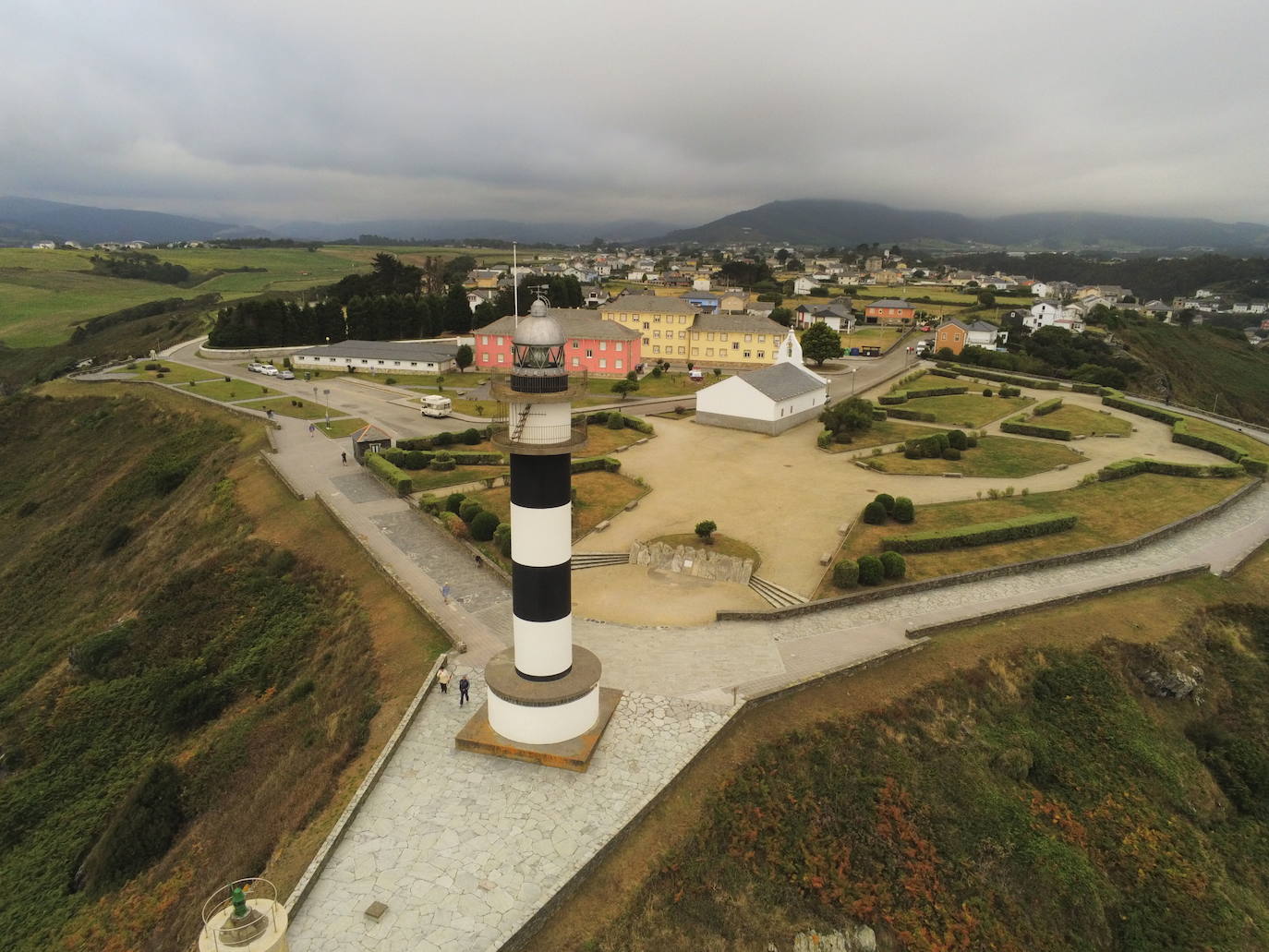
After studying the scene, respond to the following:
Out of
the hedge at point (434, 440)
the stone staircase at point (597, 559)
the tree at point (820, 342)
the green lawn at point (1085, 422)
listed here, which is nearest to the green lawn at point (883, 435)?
the green lawn at point (1085, 422)

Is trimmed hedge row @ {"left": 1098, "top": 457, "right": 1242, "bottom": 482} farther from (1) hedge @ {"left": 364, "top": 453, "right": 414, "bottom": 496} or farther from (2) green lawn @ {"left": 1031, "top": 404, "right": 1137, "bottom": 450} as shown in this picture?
(1) hedge @ {"left": 364, "top": 453, "right": 414, "bottom": 496}

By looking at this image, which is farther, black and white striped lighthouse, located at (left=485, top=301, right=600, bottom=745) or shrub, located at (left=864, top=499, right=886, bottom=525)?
shrub, located at (left=864, top=499, right=886, bottom=525)

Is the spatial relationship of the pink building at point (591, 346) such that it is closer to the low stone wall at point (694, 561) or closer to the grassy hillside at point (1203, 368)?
the low stone wall at point (694, 561)

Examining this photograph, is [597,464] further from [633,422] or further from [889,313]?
[889,313]

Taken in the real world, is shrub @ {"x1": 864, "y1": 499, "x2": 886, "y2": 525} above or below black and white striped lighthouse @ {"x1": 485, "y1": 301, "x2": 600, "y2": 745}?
below

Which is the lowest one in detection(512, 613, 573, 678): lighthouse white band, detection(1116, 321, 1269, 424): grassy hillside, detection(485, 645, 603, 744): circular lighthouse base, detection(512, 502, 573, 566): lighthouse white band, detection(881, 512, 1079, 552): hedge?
detection(1116, 321, 1269, 424): grassy hillside

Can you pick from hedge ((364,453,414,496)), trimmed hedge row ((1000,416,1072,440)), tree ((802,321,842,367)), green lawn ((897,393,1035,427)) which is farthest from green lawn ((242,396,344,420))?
trimmed hedge row ((1000,416,1072,440))

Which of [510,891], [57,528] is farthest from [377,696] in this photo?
[57,528]

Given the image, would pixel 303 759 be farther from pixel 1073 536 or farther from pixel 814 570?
pixel 1073 536
